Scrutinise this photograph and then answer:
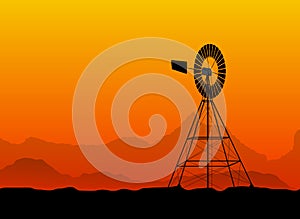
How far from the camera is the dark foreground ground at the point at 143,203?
26.8 m

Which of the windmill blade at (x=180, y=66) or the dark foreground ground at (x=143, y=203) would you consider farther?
the windmill blade at (x=180, y=66)

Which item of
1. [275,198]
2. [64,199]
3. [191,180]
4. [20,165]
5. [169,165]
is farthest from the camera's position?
[20,165]

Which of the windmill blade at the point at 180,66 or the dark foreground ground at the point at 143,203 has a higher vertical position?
the windmill blade at the point at 180,66

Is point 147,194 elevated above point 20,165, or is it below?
above

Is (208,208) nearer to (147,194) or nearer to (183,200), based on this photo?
(183,200)

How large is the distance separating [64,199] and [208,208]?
6391 millimetres

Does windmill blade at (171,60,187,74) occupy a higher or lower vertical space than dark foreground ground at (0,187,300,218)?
higher

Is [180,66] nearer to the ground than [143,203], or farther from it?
farther from it

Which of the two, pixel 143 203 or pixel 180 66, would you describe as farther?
pixel 180 66

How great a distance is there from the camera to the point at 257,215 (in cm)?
2678

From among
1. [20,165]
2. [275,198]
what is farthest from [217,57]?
[20,165]

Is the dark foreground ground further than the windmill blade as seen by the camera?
No

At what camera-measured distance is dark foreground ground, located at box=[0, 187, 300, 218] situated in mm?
26781

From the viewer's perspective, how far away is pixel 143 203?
1132 inches
